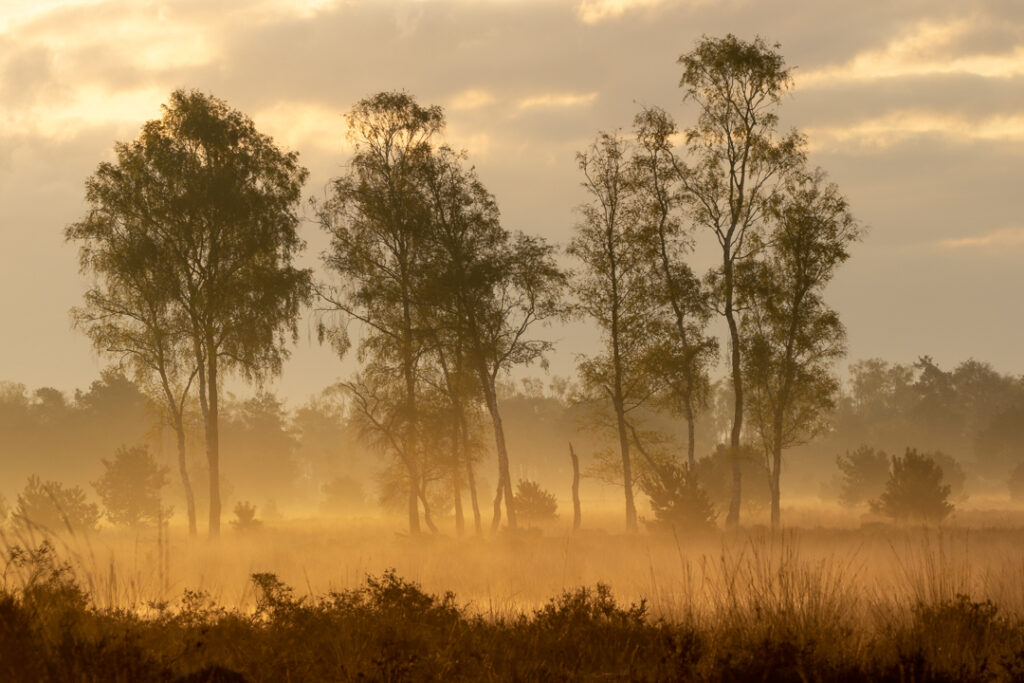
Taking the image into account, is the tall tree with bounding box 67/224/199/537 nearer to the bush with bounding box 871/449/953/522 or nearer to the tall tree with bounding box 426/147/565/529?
the tall tree with bounding box 426/147/565/529

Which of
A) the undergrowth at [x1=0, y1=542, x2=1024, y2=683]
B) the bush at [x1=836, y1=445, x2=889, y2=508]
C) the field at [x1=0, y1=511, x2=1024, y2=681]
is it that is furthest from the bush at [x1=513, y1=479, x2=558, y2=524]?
the undergrowth at [x1=0, y1=542, x2=1024, y2=683]

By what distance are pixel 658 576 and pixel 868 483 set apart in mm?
32083

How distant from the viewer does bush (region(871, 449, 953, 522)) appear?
28844 millimetres

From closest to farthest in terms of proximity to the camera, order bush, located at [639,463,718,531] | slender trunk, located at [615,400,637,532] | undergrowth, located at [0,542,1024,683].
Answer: undergrowth, located at [0,542,1024,683]
bush, located at [639,463,718,531]
slender trunk, located at [615,400,637,532]

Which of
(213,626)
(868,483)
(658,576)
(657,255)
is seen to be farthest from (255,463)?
(213,626)

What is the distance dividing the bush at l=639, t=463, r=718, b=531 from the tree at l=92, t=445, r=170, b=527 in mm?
19584

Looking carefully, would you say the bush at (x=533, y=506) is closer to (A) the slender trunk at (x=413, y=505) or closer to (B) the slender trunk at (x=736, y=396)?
(A) the slender trunk at (x=413, y=505)

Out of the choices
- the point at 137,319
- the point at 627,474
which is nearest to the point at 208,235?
the point at 137,319

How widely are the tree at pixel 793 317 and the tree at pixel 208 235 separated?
14.3 metres

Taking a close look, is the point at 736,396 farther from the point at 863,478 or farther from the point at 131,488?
the point at 131,488

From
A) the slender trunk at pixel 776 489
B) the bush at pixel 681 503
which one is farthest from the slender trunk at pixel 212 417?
the slender trunk at pixel 776 489

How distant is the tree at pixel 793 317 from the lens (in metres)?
29.1

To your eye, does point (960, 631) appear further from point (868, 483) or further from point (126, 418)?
point (126, 418)

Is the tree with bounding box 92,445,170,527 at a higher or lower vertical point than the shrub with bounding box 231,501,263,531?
higher
